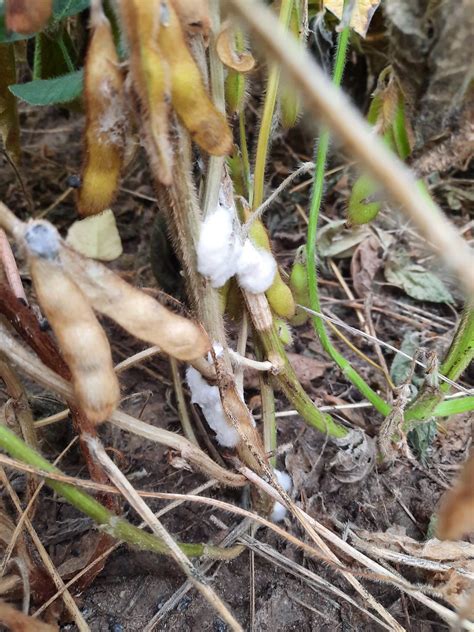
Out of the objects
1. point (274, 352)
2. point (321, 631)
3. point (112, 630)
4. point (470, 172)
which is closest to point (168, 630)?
point (112, 630)

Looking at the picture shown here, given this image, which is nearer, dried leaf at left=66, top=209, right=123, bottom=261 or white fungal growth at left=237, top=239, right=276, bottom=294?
white fungal growth at left=237, top=239, right=276, bottom=294

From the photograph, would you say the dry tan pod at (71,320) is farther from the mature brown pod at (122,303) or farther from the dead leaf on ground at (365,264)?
the dead leaf on ground at (365,264)

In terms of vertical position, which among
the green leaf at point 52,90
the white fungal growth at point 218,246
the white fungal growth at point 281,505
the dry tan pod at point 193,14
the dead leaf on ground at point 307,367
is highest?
the dry tan pod at point 193,14

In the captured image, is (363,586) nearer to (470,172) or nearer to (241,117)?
(241,117)

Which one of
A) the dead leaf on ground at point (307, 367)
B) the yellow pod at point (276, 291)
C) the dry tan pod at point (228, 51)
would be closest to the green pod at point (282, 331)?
the yellow pod at point (276, 291)

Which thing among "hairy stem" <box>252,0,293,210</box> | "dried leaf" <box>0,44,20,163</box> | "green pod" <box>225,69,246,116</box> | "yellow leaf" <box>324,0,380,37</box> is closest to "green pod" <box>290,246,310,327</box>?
"hairy stem" <box>252,0,293,210</box>

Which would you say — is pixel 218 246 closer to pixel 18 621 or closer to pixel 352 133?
pixel 352 133

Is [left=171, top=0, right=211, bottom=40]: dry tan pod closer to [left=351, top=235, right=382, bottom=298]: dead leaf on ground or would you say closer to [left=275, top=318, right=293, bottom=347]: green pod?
[left=275, top=318, right=293, bottom=347]: green pod
